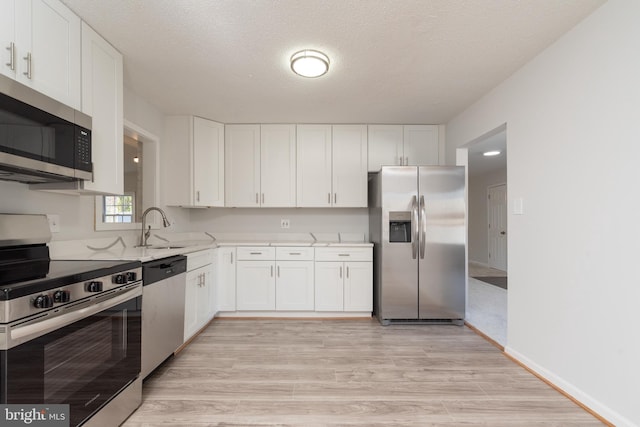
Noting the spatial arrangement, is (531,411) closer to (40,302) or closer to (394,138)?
(40,302)

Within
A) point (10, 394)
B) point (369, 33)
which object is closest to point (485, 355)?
point (369, 33)

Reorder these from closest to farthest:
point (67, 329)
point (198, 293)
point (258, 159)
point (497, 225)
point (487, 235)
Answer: point (67, 329) < point (198, 293) < point (258, 159) < point (497, 225) < point (487, 235)

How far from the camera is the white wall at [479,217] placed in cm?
714

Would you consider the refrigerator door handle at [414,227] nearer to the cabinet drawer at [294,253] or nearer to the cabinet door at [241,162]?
the cabinet drawer at [294,253]

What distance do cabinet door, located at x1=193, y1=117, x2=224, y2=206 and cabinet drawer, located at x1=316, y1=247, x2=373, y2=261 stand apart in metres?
1.46

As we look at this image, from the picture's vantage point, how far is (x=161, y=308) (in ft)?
6.66

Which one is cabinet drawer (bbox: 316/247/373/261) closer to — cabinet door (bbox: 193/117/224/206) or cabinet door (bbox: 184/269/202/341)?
cabinet door (bbox: 184/269/202/341)

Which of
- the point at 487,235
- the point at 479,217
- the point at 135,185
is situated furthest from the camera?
the point at 479,217

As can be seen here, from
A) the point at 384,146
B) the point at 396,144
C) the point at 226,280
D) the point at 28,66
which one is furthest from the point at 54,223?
the point at 396,144

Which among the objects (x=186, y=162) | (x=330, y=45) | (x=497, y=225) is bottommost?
(x=497, y=225)

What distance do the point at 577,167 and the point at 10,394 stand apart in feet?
10.2

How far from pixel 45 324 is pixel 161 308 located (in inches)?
35.3

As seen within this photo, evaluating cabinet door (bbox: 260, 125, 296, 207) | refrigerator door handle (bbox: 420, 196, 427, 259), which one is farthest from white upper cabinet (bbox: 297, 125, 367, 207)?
refrigerator door handle (bbox: 420, 196, 427, 259)

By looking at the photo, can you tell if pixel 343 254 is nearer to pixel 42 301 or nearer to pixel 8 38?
pixel 42 301
